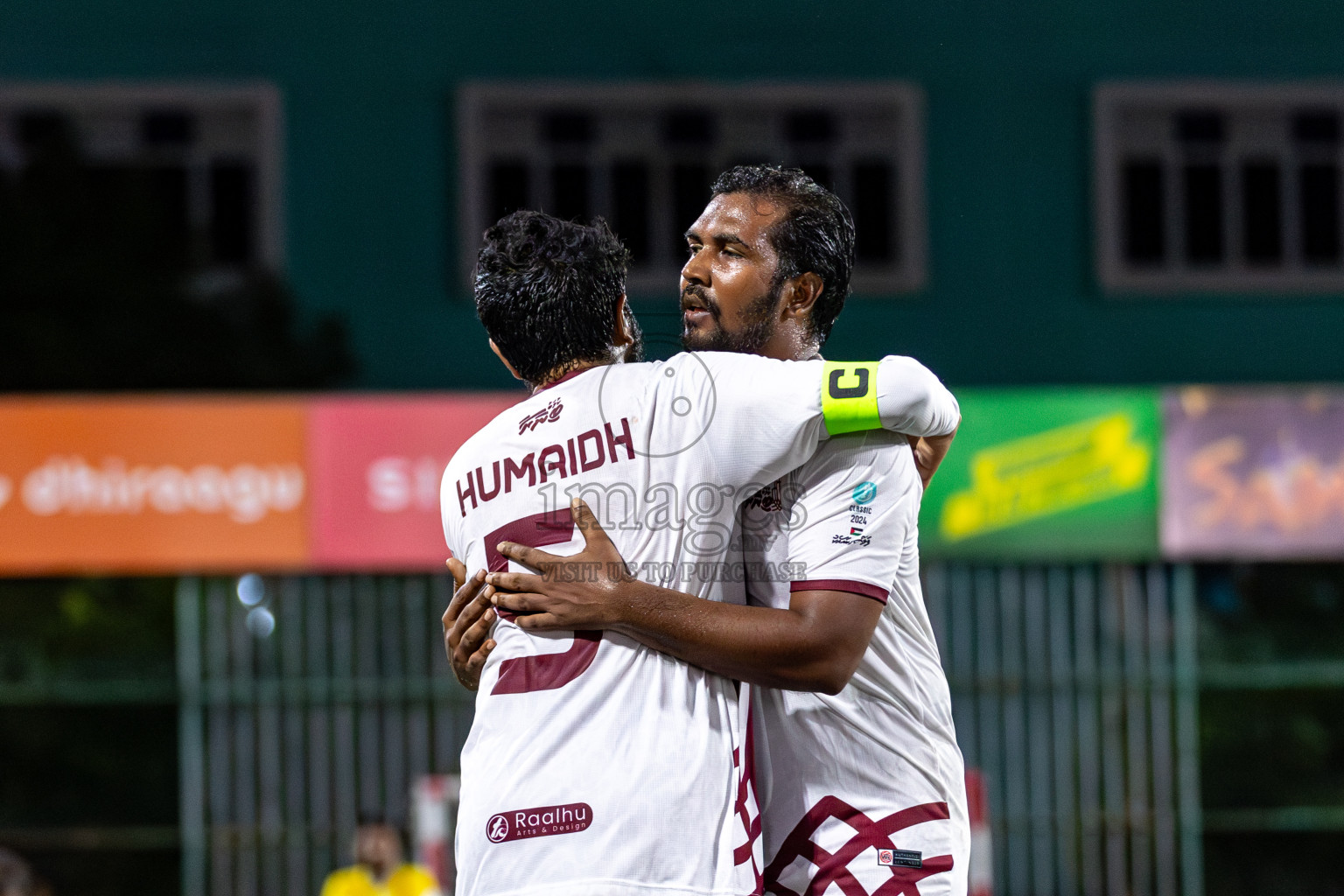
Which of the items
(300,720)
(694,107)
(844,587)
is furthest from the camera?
(694,107)

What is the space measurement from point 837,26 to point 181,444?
5.65 m

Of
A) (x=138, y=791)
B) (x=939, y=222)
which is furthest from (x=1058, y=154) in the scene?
(x=138, y=791)

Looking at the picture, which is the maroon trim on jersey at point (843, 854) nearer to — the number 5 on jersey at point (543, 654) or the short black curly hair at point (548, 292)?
the number 5 on jersey at point (543, 654)

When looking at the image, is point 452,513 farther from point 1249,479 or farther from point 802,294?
point 1249,479

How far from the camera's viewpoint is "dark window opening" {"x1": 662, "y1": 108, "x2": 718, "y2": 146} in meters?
11.7

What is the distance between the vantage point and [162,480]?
984cm

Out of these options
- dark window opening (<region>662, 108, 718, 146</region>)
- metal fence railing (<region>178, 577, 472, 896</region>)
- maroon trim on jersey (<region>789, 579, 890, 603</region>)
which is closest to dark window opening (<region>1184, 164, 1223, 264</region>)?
dark window opening (<region>662, 108, 718, 146</region>)

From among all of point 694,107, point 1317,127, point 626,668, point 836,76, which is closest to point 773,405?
point 626,668

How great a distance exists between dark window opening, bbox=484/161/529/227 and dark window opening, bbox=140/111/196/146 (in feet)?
7.35

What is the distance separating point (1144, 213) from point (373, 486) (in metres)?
6.05

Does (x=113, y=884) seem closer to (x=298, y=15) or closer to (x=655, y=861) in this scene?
(x=298, y=15)

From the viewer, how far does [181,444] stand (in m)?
9.84

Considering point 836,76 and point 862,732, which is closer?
point 862,732

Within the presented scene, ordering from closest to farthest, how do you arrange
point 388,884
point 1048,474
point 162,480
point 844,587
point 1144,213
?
point 844,587 < point 388,884 < point 162,480 < point 1048,474 < point 1144,213
